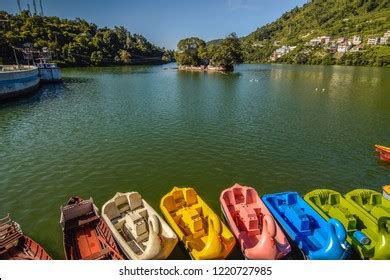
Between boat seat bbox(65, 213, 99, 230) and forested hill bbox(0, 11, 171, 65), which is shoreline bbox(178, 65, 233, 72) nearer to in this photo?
forested hill bbox(0, 11, 171, 65)

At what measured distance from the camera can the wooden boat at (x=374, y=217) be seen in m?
12.3


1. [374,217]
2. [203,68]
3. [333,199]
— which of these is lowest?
[374,217]

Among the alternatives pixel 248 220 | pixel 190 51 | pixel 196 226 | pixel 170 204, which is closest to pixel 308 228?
pixel 248 220

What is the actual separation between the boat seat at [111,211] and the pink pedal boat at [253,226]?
632cm

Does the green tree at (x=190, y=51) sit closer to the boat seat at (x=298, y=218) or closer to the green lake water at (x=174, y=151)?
the green lake water at (x=174, y=151)

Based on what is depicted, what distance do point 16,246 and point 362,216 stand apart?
1863 centimetres

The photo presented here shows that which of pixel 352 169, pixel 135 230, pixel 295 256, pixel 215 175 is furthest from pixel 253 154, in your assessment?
pixel 135 230

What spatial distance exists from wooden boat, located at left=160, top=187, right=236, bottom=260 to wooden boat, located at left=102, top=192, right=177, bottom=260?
1.13m

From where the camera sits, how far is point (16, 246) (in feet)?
45.2

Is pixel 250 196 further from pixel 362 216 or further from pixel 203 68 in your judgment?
pixel 203 68

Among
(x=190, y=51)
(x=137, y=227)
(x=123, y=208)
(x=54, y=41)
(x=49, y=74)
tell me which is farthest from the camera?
(x=54, y=41)

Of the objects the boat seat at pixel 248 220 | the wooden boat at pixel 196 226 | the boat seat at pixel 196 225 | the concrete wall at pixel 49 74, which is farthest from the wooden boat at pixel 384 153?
the concrete wall at pixel 49 74

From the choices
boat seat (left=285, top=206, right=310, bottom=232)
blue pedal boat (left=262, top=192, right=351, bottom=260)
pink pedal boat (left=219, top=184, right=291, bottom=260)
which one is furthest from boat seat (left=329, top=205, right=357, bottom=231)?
pink pedal boat (left=219, top=184, right=291, bottom=260)

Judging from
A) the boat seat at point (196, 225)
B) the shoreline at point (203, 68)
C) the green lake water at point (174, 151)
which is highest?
the shoreline at point (203, 68)
